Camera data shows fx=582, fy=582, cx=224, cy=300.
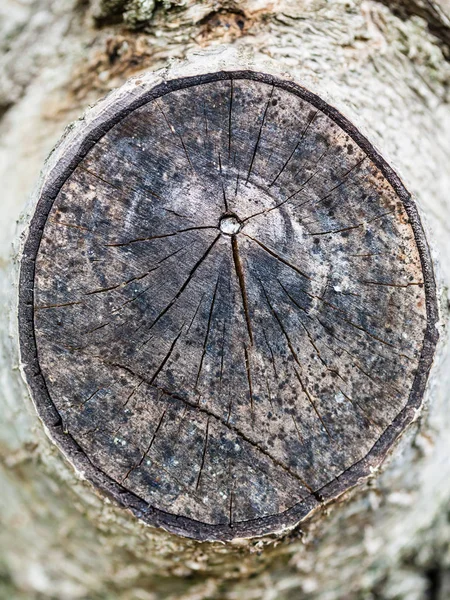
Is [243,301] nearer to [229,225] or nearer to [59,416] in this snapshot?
[229,225]

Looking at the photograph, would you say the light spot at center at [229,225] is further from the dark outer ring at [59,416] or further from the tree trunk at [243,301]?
the dark outer ring at [59,416]

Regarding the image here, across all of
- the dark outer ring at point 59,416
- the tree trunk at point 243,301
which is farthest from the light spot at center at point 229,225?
the dark outer ring at point 59,416

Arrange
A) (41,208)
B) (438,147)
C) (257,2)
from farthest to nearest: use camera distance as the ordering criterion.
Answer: (438,147) < (257,2) < (41,208)

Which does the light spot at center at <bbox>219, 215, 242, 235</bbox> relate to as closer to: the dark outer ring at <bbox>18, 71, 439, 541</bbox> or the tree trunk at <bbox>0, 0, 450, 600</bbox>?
the tree trunk at <bbox>0, 0, 450, 600</bbox>

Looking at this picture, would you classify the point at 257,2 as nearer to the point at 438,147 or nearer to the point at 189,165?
the point at 189,165

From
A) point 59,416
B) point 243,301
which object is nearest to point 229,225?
point 243,301

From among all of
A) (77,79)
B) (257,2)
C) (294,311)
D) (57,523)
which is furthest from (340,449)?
(77,79)
